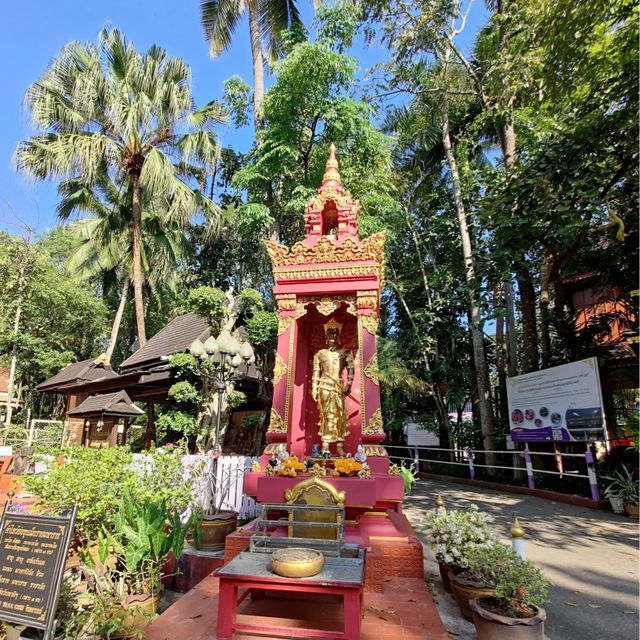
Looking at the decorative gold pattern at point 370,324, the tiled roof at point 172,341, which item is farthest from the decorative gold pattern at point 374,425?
the tiled roof at point 172,341

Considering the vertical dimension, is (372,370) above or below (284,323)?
below

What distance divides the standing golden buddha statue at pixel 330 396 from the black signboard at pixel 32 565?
3.50 m

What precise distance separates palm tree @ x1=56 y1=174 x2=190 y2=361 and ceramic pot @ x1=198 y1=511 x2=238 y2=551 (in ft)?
43.6

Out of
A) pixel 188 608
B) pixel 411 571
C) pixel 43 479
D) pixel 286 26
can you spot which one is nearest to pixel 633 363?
pixel 411 571

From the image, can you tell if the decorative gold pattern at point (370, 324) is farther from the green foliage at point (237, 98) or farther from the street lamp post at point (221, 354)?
the green foliage at point (237, 98)

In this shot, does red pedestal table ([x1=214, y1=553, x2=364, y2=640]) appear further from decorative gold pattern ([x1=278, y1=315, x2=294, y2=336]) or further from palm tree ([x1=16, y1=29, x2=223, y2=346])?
palm tree ([x1=16, y1=29, x2=223, y2=346])

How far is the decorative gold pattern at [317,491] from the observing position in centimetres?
437

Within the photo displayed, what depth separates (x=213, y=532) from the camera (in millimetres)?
5520

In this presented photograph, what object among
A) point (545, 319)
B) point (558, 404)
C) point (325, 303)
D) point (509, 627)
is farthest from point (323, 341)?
point (545, 319)

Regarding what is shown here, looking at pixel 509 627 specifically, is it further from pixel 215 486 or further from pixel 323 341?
pixel 215 486

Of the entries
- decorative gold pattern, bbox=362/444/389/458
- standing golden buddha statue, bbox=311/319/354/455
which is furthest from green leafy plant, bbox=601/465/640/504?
standing golden buddha statue, bbox=311/319/354/455

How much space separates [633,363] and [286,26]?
595 inches

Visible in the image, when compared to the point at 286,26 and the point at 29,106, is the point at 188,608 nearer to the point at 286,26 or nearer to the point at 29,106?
the point at 29,106

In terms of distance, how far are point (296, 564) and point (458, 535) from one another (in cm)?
177
